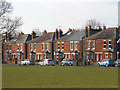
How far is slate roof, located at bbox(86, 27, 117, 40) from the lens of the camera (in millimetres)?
72375

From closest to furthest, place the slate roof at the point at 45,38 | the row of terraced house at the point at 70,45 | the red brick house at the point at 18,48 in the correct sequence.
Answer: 1. the row of terraced house at the point at 70,45
2. the slate roof at the point at 45,38
3. the red brick house at the point at 18,48

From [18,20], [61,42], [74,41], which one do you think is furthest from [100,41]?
[18,20]

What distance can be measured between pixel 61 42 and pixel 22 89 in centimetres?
6591

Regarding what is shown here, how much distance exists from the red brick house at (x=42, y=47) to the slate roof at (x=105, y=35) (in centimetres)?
1455

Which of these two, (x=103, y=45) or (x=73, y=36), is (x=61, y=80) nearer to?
(x=103, y=45)

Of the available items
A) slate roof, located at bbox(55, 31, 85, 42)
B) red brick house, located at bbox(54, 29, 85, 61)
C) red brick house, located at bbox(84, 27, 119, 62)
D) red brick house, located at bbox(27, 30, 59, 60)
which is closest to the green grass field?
red brick house, located at bbox(84, 27, 119, 62)

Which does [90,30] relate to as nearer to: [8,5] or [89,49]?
[89,49]

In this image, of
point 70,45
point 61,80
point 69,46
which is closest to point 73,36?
point 70,45

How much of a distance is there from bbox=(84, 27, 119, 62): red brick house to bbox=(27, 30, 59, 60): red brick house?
1382 cm

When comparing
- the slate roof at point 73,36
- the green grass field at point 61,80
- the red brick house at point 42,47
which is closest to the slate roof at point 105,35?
the slate roof at point 73,36

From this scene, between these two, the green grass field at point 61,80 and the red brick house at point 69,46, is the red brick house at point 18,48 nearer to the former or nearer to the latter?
the red brick house at point 69,46

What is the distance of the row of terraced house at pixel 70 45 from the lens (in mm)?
72000

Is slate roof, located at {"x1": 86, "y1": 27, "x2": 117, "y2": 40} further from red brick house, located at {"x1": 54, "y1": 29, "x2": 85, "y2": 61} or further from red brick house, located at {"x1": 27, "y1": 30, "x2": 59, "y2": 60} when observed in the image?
red brick house, located at {"x1": 27, "y1": 30, "x2": 59, "y2": 60}

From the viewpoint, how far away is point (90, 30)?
79.6m
